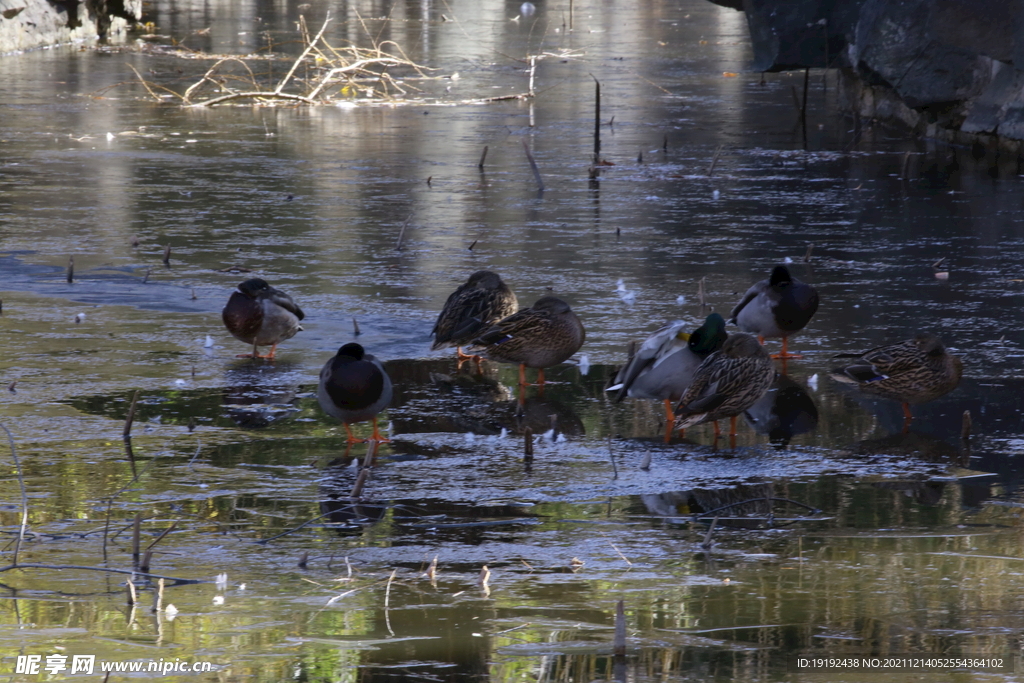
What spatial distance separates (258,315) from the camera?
764 centimetres

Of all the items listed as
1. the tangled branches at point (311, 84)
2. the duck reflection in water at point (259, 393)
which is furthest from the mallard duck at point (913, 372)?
the tangled branches at point (311, 84)

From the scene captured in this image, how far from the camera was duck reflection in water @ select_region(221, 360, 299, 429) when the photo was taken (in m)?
6.77

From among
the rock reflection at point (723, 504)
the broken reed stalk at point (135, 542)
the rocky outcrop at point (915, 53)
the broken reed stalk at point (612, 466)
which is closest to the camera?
the broken reed stalk at point (135, 542)

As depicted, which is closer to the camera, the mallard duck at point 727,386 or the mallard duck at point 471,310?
the mallard duck at point 727,386

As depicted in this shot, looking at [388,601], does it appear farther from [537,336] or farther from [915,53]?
[915,53]

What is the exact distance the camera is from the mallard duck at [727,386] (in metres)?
6.34

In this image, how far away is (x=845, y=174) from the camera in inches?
568

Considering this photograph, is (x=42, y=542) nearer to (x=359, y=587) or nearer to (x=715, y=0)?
(x=359, y=587)

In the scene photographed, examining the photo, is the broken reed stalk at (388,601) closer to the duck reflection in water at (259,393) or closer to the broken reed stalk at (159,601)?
the broken reed stalk at (159,601)

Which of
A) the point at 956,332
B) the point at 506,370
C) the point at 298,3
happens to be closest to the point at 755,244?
the point at 956,332

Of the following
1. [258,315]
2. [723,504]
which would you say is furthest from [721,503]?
[258,315]

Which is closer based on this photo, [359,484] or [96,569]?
[96,569]

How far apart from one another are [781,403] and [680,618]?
2867mm

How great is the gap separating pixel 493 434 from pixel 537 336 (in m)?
0.92
